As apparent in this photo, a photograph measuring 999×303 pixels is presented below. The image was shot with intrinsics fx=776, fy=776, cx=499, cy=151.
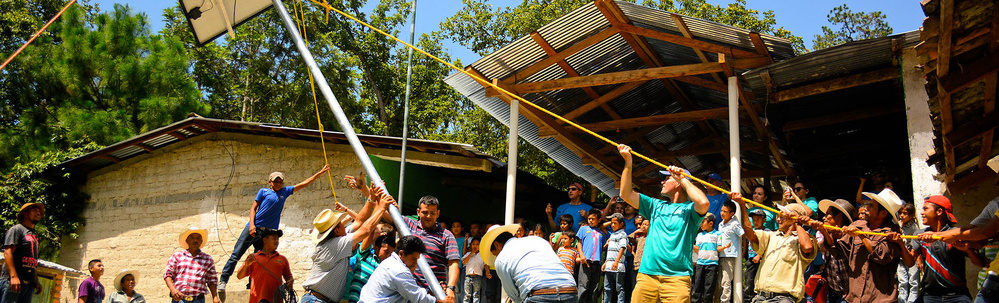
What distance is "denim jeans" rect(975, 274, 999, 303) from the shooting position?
575 cm

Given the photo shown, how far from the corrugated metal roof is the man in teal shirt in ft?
11.5

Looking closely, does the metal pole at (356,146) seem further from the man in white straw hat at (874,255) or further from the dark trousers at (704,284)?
the dark trousers at (704,284)

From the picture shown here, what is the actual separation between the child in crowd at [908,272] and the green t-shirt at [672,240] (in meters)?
2.30

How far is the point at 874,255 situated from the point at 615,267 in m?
3.59

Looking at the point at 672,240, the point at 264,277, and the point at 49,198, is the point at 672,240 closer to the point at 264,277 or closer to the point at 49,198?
the point at 264,277

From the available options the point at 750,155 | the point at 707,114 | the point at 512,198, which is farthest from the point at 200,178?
the point at 750,155

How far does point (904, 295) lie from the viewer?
7.67m

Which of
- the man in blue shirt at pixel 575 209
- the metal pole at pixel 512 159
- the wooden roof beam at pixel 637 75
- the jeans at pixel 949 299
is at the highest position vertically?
the wooden roof beam at pixel 637 75

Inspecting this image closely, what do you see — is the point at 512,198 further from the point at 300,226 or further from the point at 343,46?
the point at 343,46

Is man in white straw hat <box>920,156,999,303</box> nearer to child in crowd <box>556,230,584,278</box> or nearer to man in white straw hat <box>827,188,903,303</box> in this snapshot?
man in white straw hat <box>827,188,903,303</box>

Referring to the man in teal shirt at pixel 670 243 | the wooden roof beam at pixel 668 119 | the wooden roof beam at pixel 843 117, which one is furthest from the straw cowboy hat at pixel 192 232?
the wooden roof beam at pixel 843 117

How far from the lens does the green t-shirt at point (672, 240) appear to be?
6.77m

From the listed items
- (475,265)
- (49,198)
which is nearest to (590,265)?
(475,265)

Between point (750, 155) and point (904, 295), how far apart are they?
9.38 metres
